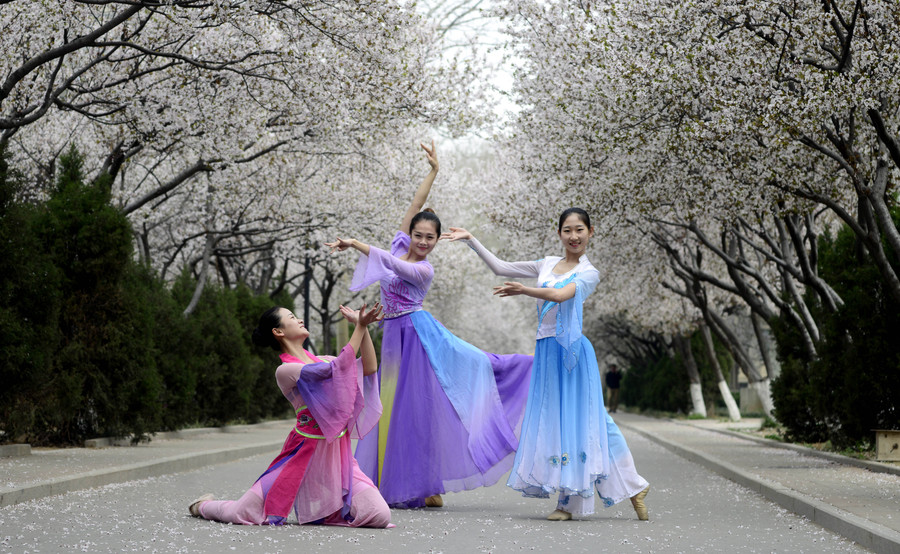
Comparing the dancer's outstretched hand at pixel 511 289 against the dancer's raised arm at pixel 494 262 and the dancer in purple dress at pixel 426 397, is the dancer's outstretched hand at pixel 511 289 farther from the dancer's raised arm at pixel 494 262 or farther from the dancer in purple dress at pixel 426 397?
the dancer in purple dress at pixel 426 397

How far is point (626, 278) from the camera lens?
2931 centimetres

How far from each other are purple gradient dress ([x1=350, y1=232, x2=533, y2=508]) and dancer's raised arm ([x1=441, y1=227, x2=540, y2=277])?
47cm

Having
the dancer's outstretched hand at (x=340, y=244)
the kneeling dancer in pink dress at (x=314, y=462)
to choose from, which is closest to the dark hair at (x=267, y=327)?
the kneeling dancer in pink dress at (x=314, y=462)

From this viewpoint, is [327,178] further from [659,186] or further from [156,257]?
[659,186]

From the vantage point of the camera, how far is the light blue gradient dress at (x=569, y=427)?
7.85 meters

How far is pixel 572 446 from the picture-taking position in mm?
7887

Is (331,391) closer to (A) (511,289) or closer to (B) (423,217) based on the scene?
(A) (511,289)

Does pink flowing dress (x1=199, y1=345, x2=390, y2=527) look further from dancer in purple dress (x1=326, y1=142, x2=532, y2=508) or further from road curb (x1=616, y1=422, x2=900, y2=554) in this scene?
road curb (x1=616, y1=422, x2=900, y2=554)

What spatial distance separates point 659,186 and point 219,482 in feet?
27.0

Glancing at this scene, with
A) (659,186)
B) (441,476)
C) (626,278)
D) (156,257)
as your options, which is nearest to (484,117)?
(659,186)

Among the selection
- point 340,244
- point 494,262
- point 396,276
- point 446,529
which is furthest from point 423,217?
point 446,529

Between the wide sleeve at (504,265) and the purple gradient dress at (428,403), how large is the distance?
465mm

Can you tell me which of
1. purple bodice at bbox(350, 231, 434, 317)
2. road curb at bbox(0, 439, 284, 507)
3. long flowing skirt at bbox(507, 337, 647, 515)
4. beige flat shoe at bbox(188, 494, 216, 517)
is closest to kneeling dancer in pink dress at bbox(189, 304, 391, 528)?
beige flat shoe at bbox(188, 494, 216, 517)

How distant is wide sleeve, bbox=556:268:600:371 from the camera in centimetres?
814
